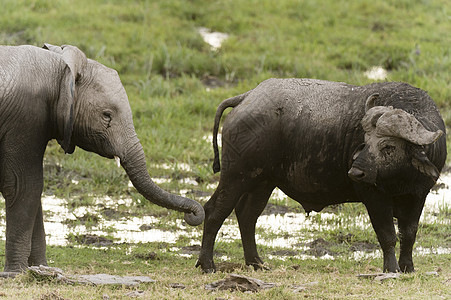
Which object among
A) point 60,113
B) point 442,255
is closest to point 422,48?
point 442,255

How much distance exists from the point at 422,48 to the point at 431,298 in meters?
10.3

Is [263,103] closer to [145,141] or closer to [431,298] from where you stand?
[431,298]

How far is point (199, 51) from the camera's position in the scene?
15.6 meters

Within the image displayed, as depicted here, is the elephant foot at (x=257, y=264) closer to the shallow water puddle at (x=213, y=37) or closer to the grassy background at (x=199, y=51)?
the grassy background at (x=199, y=51)

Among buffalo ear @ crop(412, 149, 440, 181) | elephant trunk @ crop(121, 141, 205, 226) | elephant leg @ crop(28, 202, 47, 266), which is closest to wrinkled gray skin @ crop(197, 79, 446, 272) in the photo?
buffalo ear @ crop(412, 149, 440, 181)

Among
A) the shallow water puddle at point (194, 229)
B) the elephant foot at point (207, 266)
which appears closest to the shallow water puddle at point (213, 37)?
the shallow water puddle at point (194, 229)

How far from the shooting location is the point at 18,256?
6.77m

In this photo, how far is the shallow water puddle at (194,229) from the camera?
8.82 meters

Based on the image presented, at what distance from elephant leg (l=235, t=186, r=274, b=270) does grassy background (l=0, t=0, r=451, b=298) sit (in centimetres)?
173

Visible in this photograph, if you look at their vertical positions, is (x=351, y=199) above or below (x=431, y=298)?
above

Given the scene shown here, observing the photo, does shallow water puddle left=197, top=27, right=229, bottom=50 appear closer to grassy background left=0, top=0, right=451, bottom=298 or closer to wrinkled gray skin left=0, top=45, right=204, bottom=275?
grassy background left=0, top=0, right=451, bottom=298

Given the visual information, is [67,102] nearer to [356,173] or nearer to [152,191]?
[152,191]

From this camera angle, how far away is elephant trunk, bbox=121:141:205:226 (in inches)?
273

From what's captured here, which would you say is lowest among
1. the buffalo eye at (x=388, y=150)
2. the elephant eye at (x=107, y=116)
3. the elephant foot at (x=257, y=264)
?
the elephant foot at (x=257, y=264)
